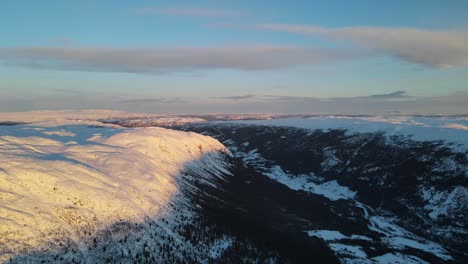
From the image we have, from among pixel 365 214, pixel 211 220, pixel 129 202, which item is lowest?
pixel 365 214

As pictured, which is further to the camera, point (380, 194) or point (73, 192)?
point (380, 194)

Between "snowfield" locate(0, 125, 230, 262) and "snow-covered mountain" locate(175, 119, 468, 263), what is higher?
"snowfield" locate(0, 125, 230, 262)

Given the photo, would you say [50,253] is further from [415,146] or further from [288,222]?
[415,146]

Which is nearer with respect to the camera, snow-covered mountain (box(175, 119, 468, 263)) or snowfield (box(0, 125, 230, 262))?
snowfield (box(0, 125, 230, 262))

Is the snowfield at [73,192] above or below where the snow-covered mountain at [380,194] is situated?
above

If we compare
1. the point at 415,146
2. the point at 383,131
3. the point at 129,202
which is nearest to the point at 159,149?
the point at 129,202

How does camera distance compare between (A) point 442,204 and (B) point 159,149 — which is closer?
(A) point 442,204

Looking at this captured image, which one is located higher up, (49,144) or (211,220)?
(49,144)

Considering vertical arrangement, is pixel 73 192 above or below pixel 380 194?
above
